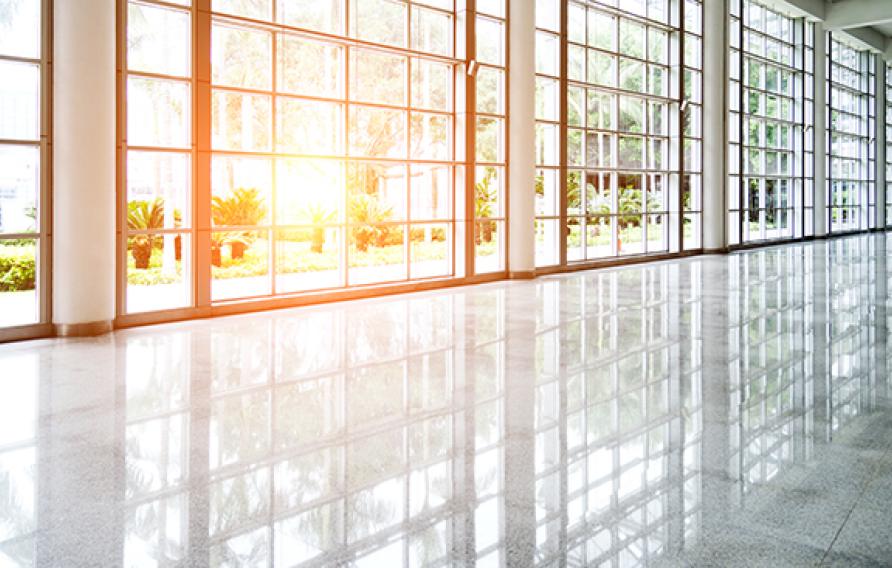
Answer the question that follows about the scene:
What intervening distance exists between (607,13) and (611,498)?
22.3 meters

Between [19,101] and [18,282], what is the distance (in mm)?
2507

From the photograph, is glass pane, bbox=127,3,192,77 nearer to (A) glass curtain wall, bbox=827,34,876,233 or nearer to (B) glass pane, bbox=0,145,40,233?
(B) glass pane, bbox=0,145,40,233

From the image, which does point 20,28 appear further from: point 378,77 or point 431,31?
point 431,31

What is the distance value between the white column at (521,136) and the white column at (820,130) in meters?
22.2

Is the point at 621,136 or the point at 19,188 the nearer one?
the point at 19,188

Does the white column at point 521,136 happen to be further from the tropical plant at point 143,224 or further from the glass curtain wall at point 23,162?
the glass curtain wall at point 23,162

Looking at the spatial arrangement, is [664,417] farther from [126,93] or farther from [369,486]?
[126,93]

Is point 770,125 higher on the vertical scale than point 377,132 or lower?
higher

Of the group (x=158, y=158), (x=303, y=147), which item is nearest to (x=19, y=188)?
(x=158, y=158)

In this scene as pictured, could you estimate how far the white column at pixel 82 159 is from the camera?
11.8 m

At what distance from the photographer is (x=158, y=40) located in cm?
1368

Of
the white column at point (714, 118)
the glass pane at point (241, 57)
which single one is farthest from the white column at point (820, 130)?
the glass pane at point (241, 57)

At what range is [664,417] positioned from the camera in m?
7.09

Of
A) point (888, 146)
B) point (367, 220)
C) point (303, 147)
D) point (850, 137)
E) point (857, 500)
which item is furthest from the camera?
point (888, 146)
